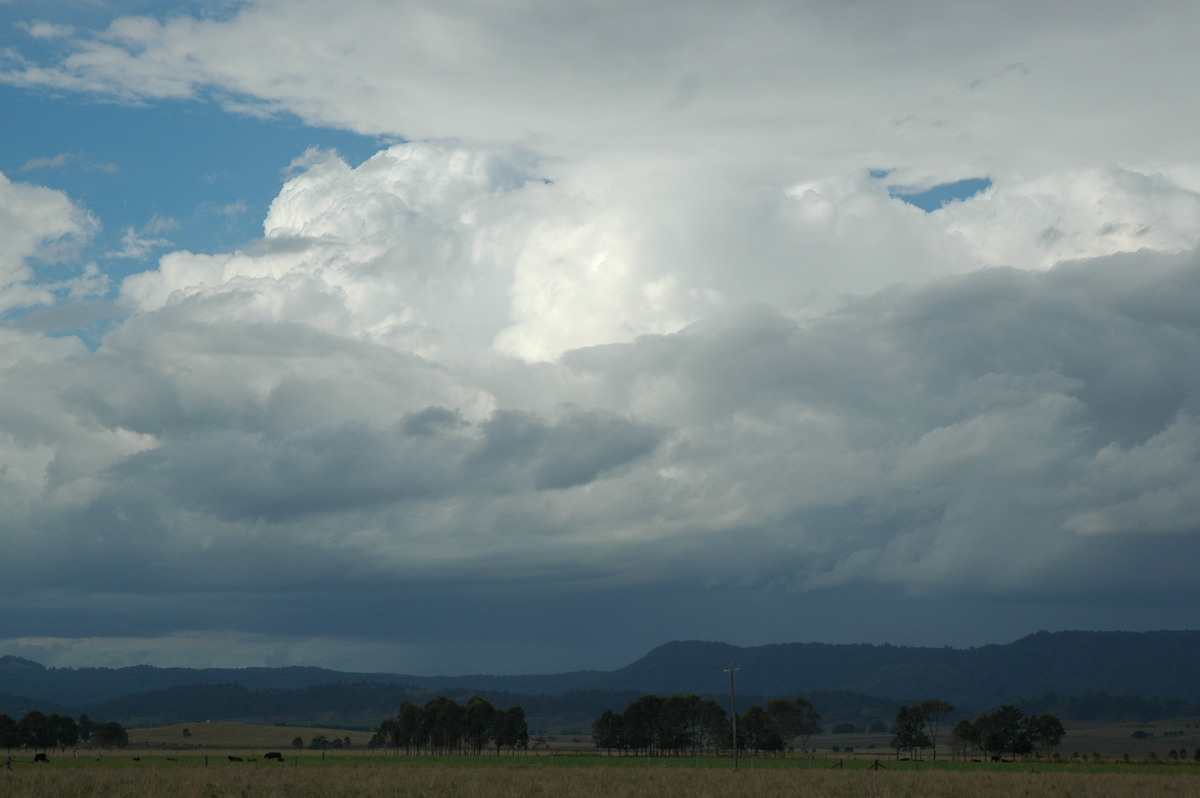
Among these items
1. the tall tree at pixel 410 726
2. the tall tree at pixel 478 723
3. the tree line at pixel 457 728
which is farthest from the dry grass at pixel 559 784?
the tall tree at pixel 410 726

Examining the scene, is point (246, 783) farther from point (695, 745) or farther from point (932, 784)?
point (695, 745)

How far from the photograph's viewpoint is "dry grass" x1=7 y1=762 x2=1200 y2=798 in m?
62.4

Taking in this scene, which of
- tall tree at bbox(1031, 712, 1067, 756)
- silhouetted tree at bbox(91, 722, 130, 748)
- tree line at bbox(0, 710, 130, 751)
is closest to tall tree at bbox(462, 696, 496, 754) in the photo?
silhouetted tree at bbox(91, 722, 130, 748)

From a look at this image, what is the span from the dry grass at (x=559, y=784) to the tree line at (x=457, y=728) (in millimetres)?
77719

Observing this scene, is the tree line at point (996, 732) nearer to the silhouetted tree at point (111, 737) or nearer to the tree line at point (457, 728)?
the tree line at point (457, 728)

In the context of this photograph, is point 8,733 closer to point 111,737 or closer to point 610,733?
point 111,737

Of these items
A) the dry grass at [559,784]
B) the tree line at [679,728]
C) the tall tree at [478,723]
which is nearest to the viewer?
the dry grass at [559,784]

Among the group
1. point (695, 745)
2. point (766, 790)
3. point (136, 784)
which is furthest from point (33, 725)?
point (766, 790)

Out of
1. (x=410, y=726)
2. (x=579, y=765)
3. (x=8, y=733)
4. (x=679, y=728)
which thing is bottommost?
(x=410, y=726)

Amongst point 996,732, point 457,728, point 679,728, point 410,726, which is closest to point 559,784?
point 679,728

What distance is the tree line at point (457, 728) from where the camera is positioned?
525ft

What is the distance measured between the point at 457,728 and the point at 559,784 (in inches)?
4052

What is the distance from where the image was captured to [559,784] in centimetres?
6906

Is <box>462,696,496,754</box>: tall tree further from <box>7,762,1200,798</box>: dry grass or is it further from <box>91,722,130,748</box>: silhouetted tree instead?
<box>7,762,1200,798</box>: dry grass
